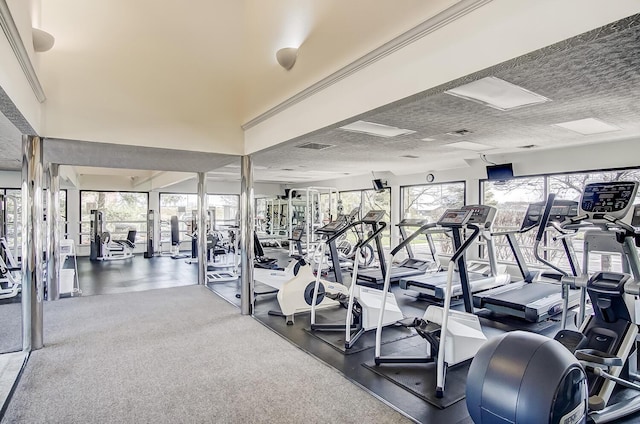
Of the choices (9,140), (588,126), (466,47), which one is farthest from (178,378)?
(588,126)

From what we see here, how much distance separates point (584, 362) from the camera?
229cm

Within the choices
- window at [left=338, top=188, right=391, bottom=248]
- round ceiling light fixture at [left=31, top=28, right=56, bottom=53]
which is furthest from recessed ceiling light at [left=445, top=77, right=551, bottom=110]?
window at [left=338, top=188, right=391, bottom=248]

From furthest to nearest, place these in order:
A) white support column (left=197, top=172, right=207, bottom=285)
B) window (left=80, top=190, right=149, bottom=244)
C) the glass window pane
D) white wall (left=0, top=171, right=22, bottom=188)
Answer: window (left=80, top=190, right=149, bottom=244), the glass window pane, white wall (left=0, top=171, right=22, bottom=188), white support column (left=197, top=172, right=207, bottom=285)

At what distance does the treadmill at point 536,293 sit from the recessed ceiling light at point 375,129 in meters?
1.85

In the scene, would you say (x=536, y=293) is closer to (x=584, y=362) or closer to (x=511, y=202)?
(x=511, y=202)

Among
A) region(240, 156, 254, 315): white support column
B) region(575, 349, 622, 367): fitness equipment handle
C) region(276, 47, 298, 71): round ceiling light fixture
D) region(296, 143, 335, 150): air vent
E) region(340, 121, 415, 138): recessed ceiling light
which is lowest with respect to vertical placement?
region(575, 349, 622, 367): fitness equipment handle

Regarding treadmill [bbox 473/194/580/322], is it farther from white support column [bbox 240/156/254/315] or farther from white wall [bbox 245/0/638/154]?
white support column [bbox 240/156/254/315]

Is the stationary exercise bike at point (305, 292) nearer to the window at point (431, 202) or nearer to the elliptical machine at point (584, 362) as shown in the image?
the elliptical machine at point (584, 362)

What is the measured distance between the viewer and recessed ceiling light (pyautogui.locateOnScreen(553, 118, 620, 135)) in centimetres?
415

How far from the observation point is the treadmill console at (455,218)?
3.51 metres

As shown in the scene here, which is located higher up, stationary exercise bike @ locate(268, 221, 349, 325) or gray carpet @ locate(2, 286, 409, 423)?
stationary exercise bike @ locate(268, 221, 349, 325)

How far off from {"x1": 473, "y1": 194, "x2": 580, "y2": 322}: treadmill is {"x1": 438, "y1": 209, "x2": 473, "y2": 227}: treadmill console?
2.60 feet

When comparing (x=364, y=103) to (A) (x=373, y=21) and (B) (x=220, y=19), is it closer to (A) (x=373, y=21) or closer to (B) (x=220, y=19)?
(A) (x=373, y=21)

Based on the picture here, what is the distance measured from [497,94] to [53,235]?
6.73 meters
